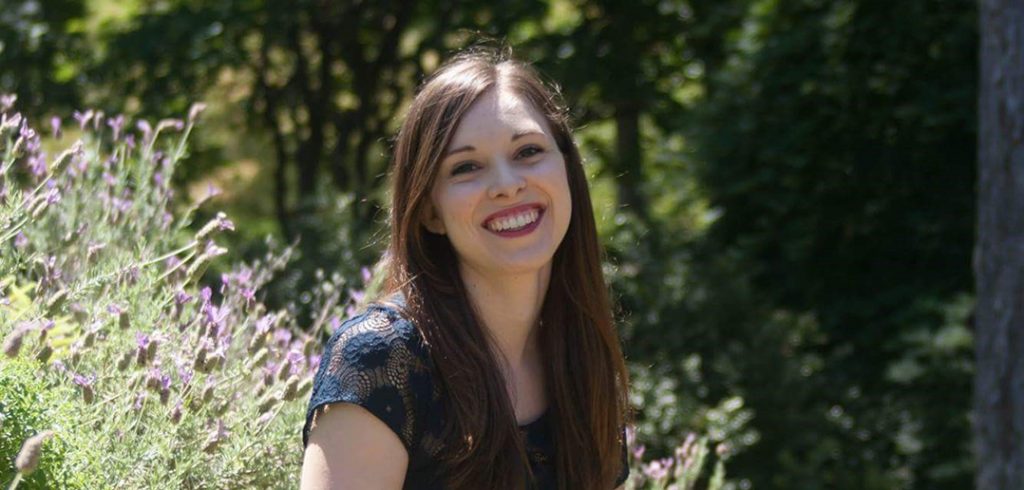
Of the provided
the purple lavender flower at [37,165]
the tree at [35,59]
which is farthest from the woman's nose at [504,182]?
the tree at [35,59]

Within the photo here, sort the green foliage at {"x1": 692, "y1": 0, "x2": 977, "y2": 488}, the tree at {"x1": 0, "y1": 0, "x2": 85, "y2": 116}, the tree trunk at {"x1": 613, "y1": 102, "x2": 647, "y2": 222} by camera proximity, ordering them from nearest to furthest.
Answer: the tree at {"x1": 0, "y1": 0, "x2": 85, "y2": 116} < the green foliage at {"x1": 692, "y1": 0, "x2": 977, "y2": 488} < the tree trunk at {"x1": 613, "y1": 102, "x2": 647, "y2": 222}

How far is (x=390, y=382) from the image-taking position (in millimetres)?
2312

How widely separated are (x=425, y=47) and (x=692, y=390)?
206cm

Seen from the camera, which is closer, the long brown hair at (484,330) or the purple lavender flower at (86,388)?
the purple lavender flower at (86,388)

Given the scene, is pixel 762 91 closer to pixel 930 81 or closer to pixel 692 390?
pixel 930 81

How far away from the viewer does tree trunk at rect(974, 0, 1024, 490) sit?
201 inches

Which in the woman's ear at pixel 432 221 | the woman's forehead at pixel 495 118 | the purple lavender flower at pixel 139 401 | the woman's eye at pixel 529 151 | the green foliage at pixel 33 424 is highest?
the woman's forehead at pixel 495 118

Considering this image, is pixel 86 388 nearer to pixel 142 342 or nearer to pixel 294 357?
pixel 142 342

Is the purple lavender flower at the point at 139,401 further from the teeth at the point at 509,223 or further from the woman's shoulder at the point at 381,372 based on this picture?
the teeth at the point at 509,223

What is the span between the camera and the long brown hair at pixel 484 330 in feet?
7.95

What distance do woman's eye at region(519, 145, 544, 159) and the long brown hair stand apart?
0.33 ft

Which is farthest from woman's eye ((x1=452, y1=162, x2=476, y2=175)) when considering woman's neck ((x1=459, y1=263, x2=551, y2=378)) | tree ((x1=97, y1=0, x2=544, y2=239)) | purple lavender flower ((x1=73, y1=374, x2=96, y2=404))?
tree ((x1=97, y1=0, x2=544, y2=239))

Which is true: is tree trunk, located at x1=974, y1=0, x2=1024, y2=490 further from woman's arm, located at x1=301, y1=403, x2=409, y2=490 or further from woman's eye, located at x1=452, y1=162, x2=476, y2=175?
woman's arm, located at x1=301, y1=403, x2=409, y2=490

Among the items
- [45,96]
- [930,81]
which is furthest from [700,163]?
[45,96]
